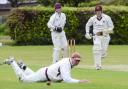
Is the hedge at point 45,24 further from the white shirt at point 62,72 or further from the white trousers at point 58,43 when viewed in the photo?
the white shirt at point 62,72

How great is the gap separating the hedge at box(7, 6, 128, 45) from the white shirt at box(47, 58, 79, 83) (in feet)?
70.6

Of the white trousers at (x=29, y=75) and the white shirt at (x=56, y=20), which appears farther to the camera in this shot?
the white shirt at (x=56, y=20)

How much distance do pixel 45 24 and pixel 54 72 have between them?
71.0ft

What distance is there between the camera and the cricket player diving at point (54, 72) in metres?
13.0

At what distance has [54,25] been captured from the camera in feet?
65.5

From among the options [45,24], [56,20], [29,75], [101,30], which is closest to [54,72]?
[29,75]

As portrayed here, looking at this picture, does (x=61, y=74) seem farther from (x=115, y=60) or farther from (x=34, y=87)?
(x=115, y=60)

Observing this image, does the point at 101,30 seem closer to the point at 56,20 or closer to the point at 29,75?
the point at 56,20

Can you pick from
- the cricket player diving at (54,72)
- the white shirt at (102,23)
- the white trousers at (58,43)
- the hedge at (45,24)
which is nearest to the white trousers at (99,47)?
the white shirt at (102,23)

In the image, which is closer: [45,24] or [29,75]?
[29,75]

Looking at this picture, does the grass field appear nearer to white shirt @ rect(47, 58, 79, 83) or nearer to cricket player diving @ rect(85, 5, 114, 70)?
white shirt @ rect(47, 58, 79, 83)

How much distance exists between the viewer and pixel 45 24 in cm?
3478

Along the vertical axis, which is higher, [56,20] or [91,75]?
[56,20]

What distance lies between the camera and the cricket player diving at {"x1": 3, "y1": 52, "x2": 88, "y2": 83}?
1298cm
